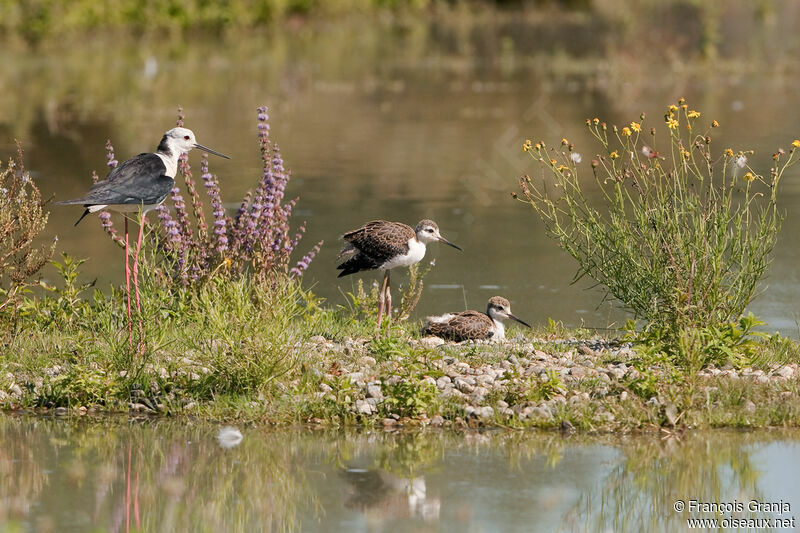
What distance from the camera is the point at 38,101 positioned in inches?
986

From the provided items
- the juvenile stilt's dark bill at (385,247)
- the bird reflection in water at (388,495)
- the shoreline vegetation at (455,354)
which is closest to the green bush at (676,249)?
the shoreline vegetation at (455,354)

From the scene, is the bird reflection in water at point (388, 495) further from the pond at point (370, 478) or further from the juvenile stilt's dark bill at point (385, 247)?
the juvenile stilt's dark bill at point (385, 247)

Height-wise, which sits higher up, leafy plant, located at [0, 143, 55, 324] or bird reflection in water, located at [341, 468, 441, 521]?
leafy plant, located at [0, 143, 55, 324]

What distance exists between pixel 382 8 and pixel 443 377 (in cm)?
3583

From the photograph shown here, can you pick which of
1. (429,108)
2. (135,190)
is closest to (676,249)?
(135,190)

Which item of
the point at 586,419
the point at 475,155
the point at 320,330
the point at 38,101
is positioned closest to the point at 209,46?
the point at 38,101

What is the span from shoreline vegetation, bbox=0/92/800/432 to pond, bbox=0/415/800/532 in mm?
203

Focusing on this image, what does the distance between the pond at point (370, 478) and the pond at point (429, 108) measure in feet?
10.8

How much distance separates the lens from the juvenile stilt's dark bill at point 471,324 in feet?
32.2

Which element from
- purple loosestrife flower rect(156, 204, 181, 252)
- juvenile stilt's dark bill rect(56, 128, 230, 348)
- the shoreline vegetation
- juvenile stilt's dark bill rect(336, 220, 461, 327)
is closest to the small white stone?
the shoreline vegetation

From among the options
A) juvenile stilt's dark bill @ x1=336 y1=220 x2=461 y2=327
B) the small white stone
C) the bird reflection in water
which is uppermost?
juvenile stilt's dark bill @ x1=336 y1=220 x2=461 y2=327

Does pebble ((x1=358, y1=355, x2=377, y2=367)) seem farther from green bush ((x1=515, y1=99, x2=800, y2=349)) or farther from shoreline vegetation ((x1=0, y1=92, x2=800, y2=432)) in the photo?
green bush ((x1=515, y1=99, x2=800, y2=349))

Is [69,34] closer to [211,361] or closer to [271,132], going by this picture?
[271,132]

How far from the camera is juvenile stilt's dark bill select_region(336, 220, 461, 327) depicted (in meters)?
9.88
